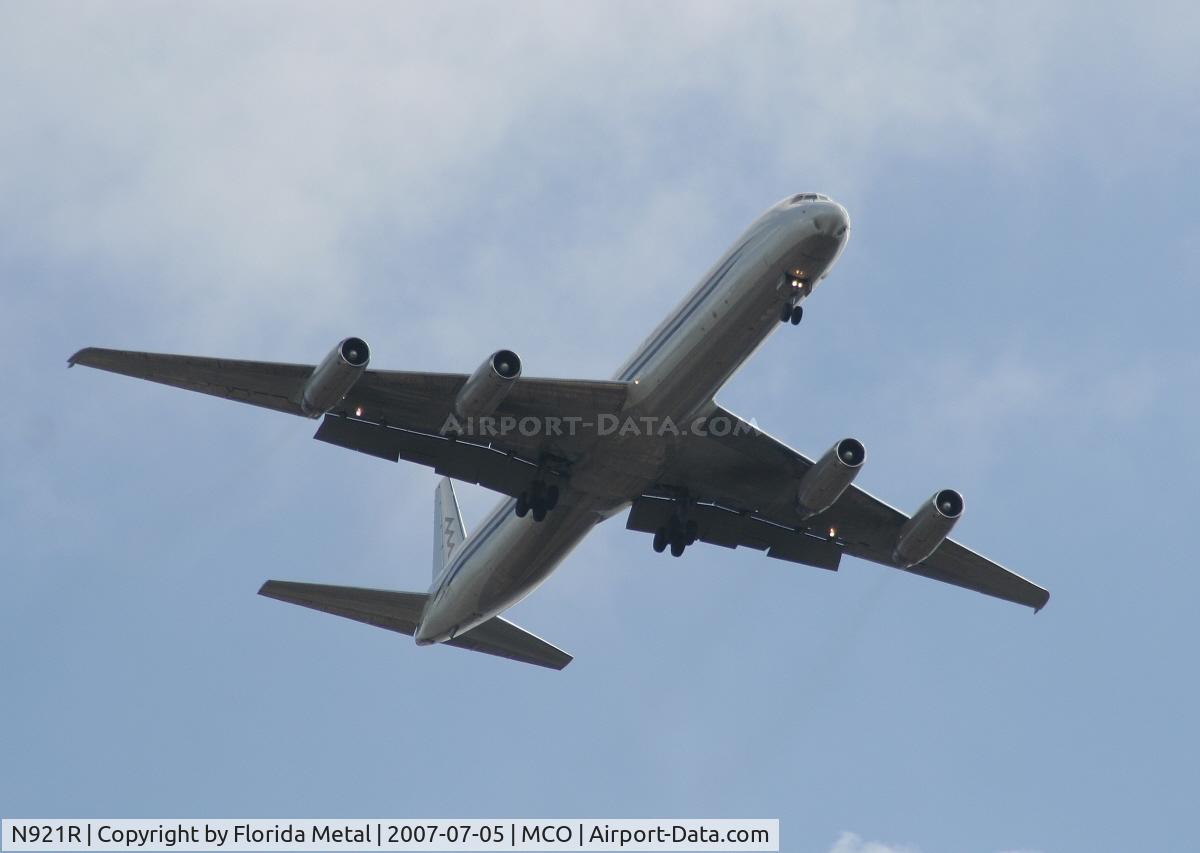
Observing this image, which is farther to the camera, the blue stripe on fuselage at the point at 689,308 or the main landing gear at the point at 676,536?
the main landing gear at the point at 676,536

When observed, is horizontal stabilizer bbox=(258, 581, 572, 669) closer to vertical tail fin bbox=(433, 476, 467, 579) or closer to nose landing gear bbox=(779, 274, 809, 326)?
vertical tail fin bbox=(433, 476, 467, 579)

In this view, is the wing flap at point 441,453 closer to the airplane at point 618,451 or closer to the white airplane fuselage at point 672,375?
the airplane at point 618,451

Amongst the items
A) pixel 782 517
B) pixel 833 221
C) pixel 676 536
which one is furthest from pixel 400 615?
pixel 833 221

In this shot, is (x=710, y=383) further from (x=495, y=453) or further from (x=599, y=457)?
(x=495, y=453)

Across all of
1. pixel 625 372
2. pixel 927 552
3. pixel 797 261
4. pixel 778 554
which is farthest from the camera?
pixel 778 554

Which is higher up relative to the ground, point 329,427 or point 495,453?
point 495,453

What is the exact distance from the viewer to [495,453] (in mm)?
47250

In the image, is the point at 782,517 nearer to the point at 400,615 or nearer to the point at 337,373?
the point at 400,615

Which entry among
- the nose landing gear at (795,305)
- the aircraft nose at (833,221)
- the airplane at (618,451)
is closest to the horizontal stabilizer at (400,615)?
the airplane at (618,451)

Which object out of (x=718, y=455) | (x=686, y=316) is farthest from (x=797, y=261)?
(x=718, y=455)

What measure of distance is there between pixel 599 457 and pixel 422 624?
8826mm

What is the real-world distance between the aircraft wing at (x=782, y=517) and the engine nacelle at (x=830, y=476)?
4.31ft

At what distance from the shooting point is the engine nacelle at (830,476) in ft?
151

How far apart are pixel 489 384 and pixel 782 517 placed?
12247 mm
